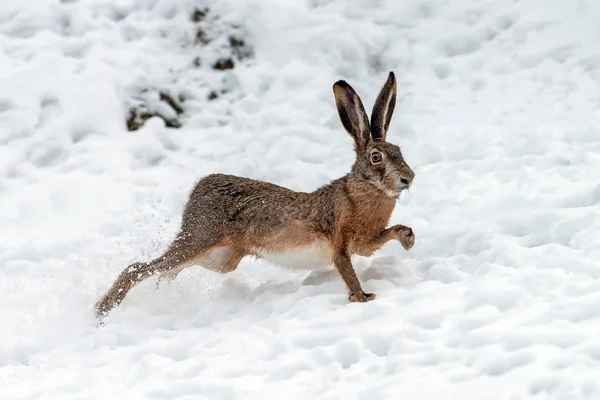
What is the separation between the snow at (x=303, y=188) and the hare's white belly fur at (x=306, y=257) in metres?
0.14

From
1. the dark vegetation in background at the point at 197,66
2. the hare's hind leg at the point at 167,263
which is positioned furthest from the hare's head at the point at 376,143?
the dark vegetation in background at the point at 197,66

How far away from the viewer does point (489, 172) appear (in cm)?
758

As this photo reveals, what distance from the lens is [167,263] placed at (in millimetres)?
6633

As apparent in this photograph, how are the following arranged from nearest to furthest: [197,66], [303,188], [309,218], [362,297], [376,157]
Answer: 1. [362,297]
2. [376,157]
3. [309,218]
4. [303,188]
5. [197,66]

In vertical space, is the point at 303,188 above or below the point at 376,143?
above

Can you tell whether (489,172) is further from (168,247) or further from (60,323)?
(60,323)

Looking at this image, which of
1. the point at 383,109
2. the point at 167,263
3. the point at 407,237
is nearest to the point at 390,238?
the point at 407,237

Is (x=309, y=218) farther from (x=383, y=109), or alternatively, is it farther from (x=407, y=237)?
(x=383, y=109)

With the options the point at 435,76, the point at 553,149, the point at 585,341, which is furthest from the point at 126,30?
the point at 585,341

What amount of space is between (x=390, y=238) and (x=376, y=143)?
0.70 m

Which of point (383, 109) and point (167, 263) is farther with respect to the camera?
point (167, 263)

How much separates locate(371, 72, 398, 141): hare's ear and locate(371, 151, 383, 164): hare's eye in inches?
12.0

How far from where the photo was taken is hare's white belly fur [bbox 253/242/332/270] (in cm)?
634

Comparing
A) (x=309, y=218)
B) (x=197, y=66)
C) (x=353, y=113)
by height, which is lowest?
(x=309, y=218)
